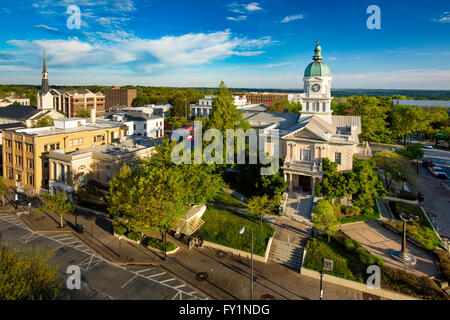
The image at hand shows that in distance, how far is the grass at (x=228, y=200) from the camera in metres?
44.9

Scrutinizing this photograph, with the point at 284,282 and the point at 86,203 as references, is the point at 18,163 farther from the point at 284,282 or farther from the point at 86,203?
the point at 284,282

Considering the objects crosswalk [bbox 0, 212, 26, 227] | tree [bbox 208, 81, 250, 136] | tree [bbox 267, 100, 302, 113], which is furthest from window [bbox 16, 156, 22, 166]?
tree [bbox 267, 100, 302, 113]

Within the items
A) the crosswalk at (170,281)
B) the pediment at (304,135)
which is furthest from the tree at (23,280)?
the pediment at (304,135)

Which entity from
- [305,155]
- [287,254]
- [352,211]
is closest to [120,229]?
[287,254]

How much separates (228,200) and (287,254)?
1446 cm

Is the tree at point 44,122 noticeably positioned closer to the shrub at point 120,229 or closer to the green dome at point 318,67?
the shrub at point 120,229

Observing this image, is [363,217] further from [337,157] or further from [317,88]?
[317,88]

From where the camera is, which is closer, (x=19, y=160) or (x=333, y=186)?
(x=333, y=186)

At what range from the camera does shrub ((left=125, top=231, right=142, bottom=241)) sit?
120 ft

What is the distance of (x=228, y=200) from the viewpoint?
151ft

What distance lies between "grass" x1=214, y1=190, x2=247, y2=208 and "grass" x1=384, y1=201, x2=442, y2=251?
1969cm

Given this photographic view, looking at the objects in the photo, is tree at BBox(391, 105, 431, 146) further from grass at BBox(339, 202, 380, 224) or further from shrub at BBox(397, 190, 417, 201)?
grass at BBox(339, 202, 380, 224)

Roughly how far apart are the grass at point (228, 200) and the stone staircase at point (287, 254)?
32.7ft

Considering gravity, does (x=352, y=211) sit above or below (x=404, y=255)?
above
